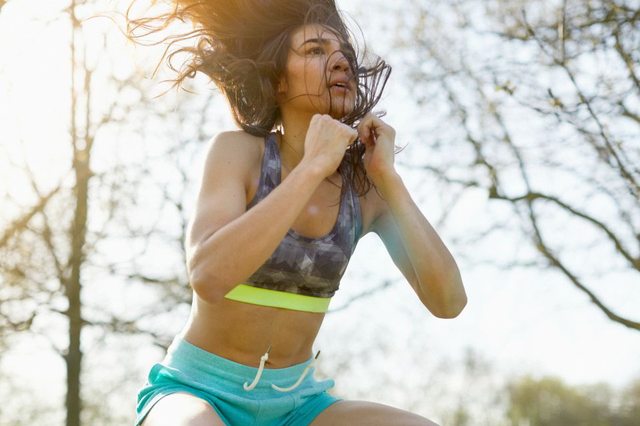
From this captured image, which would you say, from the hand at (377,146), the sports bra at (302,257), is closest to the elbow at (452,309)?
the sports bra at (302,257)

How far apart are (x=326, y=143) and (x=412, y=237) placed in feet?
1.45

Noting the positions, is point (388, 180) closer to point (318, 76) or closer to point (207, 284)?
point (318, 76)

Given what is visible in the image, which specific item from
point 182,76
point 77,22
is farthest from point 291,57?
point 77,22

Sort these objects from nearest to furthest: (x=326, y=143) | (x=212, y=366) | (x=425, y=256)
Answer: (x=326, y=143)
(x=212, y=366)
(x=425, y=256)

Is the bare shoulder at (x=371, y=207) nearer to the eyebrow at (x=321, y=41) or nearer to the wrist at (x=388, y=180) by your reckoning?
the wrist at (x=388, y=180)

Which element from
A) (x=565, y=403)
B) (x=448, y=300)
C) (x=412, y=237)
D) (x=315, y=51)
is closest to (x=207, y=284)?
(x=412, y=237)

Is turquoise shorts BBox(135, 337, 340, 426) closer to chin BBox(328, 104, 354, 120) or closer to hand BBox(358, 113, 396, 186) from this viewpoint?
hand BBox(358, 113, 396, 186)

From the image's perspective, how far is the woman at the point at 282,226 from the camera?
2.35m

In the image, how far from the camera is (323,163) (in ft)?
7.89

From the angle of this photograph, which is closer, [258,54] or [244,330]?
[244,330]

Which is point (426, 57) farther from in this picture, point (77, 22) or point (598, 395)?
point (598, 395)

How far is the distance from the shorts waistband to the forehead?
1021 mm

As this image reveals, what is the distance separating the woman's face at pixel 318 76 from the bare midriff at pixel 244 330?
654mm

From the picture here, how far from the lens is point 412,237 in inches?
107
